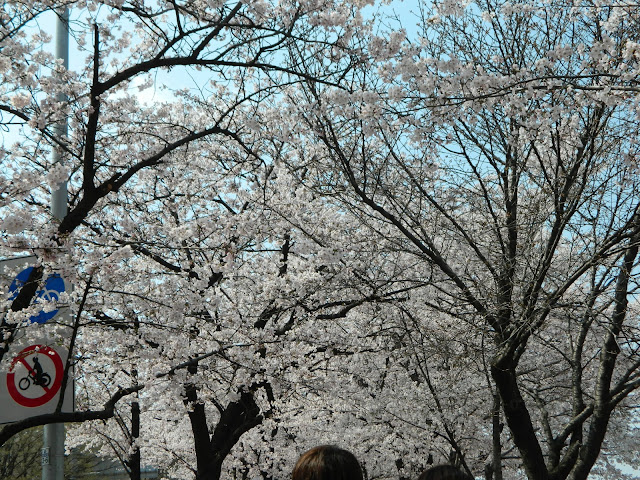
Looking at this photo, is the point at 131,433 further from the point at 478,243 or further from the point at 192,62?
the point at 192,62

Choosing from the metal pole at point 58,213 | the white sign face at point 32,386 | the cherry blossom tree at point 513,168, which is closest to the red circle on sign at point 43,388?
the white sign face at point 32,386

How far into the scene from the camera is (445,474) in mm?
2260

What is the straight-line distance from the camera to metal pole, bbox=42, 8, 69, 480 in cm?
539

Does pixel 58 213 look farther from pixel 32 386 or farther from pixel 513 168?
pixel 513 168

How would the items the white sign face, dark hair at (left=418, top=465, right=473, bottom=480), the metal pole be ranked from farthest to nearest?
the metal pole < the white sign face < dark hair at (left=418, top=465, right=473, bottom=480)

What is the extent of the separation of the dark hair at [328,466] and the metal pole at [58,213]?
3770mm

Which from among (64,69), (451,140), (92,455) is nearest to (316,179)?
(451,140)

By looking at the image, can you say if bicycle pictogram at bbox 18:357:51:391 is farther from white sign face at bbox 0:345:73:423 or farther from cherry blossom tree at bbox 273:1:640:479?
cherry blossom tree at bbox 273:1:640:479

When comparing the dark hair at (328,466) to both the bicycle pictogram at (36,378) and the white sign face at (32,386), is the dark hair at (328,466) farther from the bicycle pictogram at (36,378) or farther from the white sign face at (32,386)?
the bicycle pictogram at (36,378)

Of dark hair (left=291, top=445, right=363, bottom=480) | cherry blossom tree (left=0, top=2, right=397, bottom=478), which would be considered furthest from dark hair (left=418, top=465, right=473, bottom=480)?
cherry blossom tree (left=0, top=2, right=397, bottom=478)

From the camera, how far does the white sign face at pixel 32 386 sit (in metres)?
5.11

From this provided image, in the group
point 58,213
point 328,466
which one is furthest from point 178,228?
point 328,466

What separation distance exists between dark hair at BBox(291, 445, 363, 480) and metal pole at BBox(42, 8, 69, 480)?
3770 millimetres

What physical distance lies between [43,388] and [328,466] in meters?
3.64
